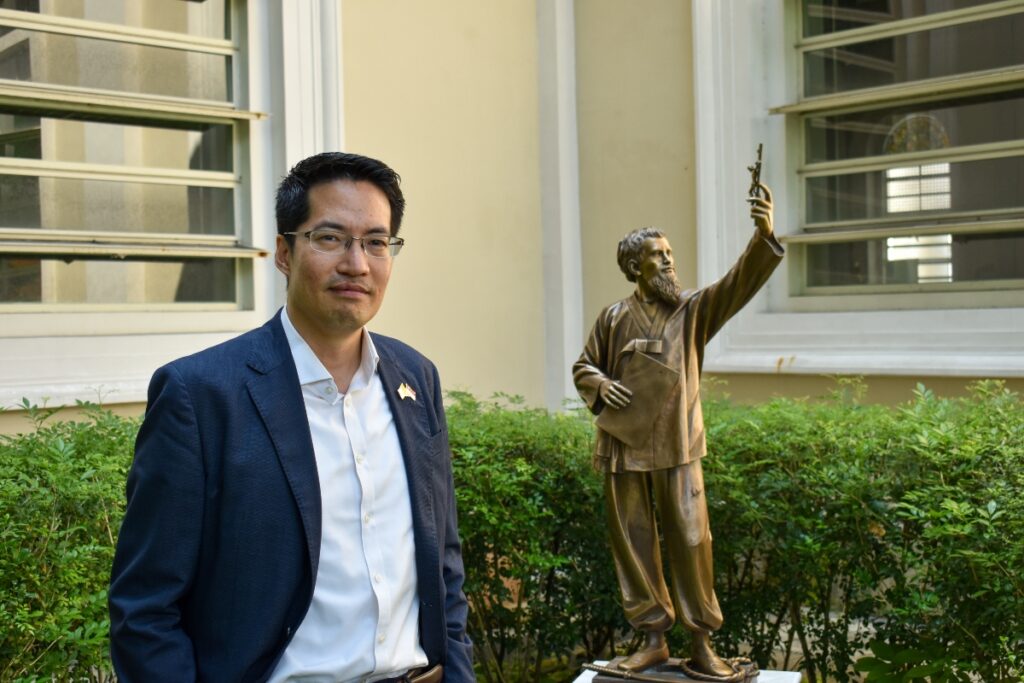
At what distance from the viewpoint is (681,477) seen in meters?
4.43

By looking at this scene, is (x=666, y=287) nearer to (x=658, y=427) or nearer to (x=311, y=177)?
(x=658, y=427)

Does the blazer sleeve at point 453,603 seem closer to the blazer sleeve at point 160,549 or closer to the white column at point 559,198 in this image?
the blazer sleeve at point 160,549

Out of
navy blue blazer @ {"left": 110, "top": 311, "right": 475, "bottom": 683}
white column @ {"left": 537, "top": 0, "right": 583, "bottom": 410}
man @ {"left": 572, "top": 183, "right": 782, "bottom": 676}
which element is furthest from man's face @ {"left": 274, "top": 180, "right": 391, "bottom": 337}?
white column @ {"left": 537, "top": 0, "right": 583, "bottom": 410}

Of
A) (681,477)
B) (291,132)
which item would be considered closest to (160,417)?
(681,477)

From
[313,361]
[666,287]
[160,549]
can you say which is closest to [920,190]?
[666,287]

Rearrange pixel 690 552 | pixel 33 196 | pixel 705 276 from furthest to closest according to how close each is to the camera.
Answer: pixel 705 276
pixel 33 196
pixel 690 552

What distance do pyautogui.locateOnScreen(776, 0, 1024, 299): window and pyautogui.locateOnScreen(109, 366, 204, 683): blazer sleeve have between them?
558cm

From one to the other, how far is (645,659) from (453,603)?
2.26m

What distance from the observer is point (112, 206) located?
6.19 meters

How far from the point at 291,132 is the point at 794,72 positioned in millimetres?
3169

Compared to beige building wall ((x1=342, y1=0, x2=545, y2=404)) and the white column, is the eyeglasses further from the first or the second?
the white column

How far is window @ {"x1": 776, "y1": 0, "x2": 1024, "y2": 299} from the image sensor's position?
6.59 metres

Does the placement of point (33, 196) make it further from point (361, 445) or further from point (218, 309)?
point (361, 445)

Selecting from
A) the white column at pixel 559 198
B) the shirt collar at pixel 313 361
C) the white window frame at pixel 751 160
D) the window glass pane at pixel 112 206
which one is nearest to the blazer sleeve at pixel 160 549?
the shirt collar at pixel 313 361
